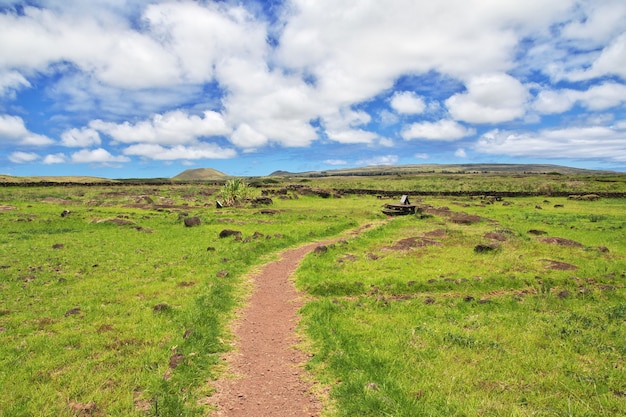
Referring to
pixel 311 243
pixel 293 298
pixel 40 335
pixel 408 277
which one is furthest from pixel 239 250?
pixel 40 335

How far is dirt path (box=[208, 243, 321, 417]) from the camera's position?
347 inches

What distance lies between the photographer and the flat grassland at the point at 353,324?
8.88 meters

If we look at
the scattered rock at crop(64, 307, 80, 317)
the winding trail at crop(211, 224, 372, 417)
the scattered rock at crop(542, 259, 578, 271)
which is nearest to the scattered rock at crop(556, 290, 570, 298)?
the scattered rock at crop(542, 259, 578, 271)

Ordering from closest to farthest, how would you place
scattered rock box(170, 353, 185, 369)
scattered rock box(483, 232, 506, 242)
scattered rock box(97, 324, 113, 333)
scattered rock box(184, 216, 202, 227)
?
scattered rock box(170, 353, 185, 369) → scattered rock box(97, 324, 113, 333) → scattered rock box(483, 232, 506, 242) → scattered rock box(184, 216, 202, 227)

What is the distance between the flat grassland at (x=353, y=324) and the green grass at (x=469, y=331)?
0.06m

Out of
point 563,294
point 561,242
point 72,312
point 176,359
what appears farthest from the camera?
point 561,242

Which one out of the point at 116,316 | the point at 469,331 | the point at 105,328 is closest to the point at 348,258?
the point at 469,331

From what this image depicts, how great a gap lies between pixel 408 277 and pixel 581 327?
8.32 meters

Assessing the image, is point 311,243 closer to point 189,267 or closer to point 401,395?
point 189,267

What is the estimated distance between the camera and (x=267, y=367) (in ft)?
35.9

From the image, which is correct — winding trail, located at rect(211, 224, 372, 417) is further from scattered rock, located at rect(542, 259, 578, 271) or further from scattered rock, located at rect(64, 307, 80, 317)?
scattered rock, located at rect(542, 259, 578, 271)

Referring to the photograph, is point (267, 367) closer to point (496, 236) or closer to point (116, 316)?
point (116, 316)

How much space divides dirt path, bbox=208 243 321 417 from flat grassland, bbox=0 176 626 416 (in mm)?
581

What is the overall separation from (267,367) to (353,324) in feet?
14.1
